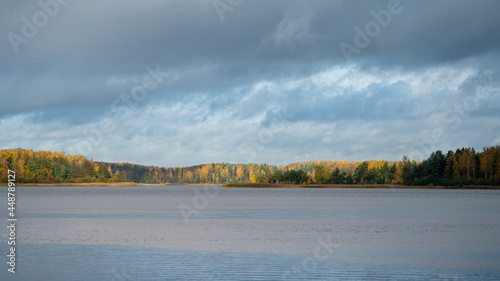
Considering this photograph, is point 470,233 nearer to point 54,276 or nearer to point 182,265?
point 182,265

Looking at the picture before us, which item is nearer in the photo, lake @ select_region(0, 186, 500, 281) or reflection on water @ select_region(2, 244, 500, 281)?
reflection on water @ select_region(2, 244, 500, 281)

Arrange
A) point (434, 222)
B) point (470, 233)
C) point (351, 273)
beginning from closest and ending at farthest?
point (351, 273) → point (470, 233) → point (434, 222)

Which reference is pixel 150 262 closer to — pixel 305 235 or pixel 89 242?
pixel 89 242

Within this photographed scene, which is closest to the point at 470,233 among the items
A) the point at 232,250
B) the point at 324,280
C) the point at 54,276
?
the point at 232,250

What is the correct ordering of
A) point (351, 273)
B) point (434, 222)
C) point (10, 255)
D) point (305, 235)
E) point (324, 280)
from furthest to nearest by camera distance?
1. point (434, 222)
2. point (305, 235)
3. point (10, 255)
4. point (351, 273)
5. point (324, 280)

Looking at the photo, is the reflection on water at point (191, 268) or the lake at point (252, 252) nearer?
the reflection on water at point (191, 268)

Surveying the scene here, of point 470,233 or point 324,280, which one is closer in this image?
point 324,280

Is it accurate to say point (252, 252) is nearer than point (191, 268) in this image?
No

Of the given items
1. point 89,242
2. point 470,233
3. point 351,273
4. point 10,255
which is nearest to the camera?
point 351,273

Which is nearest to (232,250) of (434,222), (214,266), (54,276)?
(214,266)

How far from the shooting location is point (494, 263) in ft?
91.4

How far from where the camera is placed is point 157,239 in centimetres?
3850

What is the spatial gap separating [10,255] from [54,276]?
7760 millimetres

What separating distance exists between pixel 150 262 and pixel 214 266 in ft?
12.7
